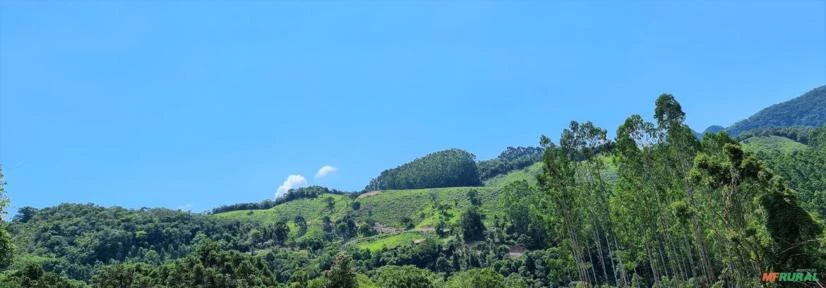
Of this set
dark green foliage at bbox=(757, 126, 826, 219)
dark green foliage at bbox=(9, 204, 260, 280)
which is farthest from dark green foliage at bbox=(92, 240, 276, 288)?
dark green foliage at bbox=(9, 204, 260, 280)

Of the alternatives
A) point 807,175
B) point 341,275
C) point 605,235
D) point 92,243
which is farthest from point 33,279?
point 92,243

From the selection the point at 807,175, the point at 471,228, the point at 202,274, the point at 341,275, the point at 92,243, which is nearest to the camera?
the point at 341,275

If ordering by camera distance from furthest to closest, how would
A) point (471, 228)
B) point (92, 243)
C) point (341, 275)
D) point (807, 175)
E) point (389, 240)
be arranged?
1. point (92, 243)
2. point (389, 240)
3. point (471, 228)
4. point (807, 175)
5. point (341, 275)

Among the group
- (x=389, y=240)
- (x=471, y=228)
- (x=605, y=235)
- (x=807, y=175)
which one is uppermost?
(x=389, y=240)

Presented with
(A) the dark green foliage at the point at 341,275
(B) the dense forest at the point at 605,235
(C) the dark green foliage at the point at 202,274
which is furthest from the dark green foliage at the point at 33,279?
(A) the dark green foliage at the point at 341,275

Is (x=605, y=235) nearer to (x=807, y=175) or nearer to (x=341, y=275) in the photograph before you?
(x=341, y=275)

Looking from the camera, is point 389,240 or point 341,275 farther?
point 389,240

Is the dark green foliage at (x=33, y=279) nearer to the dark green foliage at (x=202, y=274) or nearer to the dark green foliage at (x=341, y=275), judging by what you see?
the dark green foliage at (x=202, y=274)

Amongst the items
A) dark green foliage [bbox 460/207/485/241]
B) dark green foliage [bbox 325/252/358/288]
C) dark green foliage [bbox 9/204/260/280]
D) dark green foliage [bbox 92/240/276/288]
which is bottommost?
dark green foliage [bbox 325/252/358/288]

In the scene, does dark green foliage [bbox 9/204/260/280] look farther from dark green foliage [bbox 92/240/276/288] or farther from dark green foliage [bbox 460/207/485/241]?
dark green foliage [bbox 92/240/276/288]

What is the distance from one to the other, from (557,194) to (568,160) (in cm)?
326

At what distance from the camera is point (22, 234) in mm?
188125

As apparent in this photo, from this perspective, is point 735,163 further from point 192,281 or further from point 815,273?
point 192,281

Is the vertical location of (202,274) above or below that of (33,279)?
below
